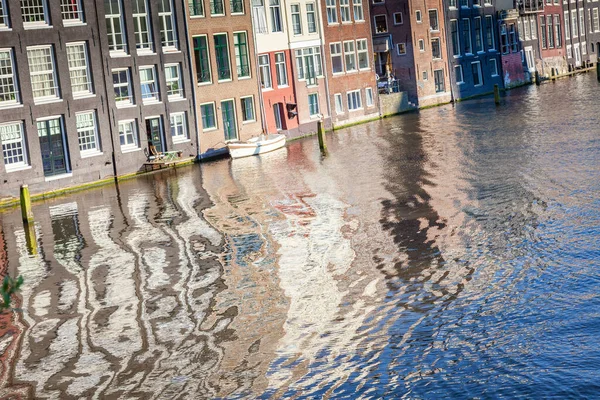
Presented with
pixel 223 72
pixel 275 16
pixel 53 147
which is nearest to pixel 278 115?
pixel 275 16

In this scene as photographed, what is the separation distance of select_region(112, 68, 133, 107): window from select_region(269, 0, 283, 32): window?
529 inches

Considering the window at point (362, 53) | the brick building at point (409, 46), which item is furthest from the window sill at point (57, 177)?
the brick building at point (409, 46)

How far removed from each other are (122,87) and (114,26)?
9.40ft

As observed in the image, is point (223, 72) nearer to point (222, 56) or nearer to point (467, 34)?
point (222, 56)

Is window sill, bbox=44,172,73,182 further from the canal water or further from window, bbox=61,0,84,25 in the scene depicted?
window, bbox=61,0,84,25

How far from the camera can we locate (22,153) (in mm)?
42312

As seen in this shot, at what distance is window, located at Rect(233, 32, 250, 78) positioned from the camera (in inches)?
2168

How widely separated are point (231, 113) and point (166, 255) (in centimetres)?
2832

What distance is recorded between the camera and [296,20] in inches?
2413

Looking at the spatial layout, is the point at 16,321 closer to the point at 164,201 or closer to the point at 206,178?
the point at 164,201

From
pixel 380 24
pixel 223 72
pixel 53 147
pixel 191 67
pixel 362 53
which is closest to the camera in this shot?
pixel 53 147

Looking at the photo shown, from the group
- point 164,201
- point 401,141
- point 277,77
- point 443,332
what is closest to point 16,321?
point 443,332

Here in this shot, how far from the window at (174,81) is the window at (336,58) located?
16.3 meters

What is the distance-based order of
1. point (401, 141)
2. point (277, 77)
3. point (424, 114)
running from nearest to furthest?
point (401, 141), point (277, 77), point (424, 114)
